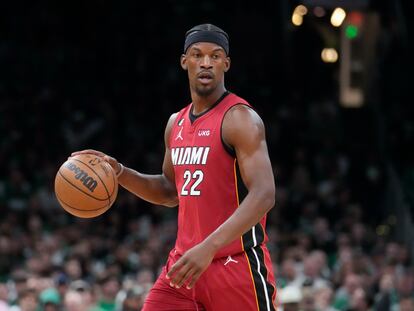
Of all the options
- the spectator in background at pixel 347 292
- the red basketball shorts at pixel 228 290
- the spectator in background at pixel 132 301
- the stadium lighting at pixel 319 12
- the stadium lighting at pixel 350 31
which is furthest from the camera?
the stadium lighting at pixel 350 31

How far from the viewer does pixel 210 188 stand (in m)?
5.82

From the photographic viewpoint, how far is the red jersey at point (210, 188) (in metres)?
5.81

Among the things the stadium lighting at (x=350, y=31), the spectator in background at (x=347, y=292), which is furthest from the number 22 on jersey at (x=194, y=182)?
the stadium lighting at (x=350, y=31)

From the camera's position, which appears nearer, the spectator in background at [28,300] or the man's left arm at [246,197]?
the man's left arm at [246,197]

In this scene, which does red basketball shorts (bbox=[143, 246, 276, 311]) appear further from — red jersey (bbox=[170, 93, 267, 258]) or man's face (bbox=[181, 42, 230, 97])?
man's face (bbox=[181, 42, 230, 97])

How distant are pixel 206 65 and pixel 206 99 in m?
0.23

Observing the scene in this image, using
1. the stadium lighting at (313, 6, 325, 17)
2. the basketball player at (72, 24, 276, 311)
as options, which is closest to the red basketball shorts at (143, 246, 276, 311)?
the basketball player at (72, 24, 276, 311)

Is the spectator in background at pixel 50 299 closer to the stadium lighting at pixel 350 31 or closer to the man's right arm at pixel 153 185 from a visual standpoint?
the man's right arm at pixel 153 185

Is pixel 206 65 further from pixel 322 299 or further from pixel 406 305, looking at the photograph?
pixel 406 305

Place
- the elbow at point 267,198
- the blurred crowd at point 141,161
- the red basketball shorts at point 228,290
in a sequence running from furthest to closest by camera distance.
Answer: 1. the blurred crowd at point 141,161
2. the red basketball shorts at point 228,290
3. the elbow at point 267,198

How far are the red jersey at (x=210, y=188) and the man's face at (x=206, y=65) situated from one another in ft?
0.45

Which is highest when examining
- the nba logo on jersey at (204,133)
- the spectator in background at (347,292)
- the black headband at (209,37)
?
the black headband at (209,37)

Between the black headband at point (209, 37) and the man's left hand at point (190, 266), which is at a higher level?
the black headband at point (209, 37)

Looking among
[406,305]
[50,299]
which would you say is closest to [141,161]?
[406,305]
